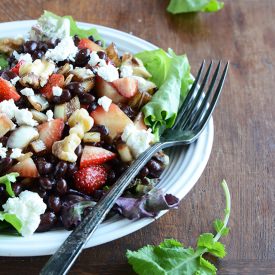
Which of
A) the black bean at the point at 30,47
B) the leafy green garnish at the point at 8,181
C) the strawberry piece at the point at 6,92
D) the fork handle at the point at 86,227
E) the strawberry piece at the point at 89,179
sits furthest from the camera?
the black bean at the point at 30,47

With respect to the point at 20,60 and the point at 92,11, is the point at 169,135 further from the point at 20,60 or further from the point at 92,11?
the point at 92,11

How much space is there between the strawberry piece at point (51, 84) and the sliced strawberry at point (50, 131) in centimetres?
13

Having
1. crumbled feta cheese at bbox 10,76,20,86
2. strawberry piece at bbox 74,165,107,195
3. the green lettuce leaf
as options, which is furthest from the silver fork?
the green lettuce leaf

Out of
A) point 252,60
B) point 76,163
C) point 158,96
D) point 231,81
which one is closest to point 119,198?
point 76,163

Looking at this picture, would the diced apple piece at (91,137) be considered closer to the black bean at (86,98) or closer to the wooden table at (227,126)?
the black bean at (86,98)

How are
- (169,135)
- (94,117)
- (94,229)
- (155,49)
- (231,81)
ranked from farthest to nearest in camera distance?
(231,81) → (155,49) → (169,135) → (94,117) → (94,229)

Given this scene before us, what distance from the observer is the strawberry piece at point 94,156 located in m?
2.14

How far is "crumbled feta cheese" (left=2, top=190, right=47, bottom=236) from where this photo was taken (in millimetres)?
1912

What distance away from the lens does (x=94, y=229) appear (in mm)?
1854

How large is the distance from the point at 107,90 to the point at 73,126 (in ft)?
0.80

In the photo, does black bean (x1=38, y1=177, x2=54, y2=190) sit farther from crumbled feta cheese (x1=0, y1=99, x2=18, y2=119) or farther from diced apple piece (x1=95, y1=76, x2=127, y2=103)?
diced apple piece (x1=95, y1=76, x2=127, y2=103)

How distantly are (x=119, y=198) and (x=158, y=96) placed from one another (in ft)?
1.84

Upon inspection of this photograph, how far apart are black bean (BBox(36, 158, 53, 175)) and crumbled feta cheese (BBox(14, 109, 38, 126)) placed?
163 millimetres

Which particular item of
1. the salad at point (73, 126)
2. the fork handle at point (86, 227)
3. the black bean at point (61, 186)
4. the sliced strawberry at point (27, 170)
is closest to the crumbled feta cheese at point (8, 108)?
the salad at point (73, 126)
